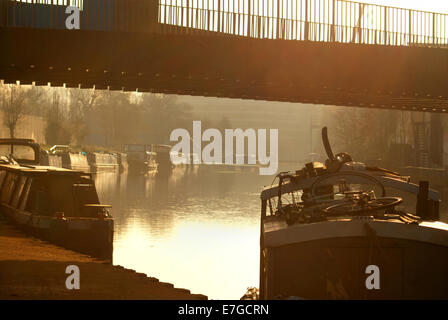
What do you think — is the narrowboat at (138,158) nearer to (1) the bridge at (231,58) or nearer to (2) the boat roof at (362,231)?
(1) the bridge at (231,58)

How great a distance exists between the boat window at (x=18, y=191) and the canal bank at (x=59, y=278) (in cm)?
486

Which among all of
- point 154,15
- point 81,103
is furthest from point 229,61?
point 81,103

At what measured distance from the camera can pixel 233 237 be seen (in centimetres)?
3975

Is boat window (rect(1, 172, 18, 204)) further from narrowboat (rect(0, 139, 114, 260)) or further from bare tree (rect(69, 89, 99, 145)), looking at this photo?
bare tree (rect(69, 89, 99, 145))

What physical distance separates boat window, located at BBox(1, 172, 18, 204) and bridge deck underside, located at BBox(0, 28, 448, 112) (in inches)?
144

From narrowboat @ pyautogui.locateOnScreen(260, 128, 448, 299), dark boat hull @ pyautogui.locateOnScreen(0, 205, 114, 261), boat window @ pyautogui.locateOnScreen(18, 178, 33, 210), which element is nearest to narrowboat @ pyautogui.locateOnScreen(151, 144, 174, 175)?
boat window @ pyautogui.locateOnScreen(18, 178, 33, 210)

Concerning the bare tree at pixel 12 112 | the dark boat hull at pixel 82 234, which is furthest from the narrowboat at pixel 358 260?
the bare tree at pixel 12 112

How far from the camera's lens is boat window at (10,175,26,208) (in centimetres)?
2995

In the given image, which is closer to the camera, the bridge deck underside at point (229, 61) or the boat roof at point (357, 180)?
the boat roof at point (357, 180)

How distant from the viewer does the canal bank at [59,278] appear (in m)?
15.3

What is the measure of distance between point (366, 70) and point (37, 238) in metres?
11.6

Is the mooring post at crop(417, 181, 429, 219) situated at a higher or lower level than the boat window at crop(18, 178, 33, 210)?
higher

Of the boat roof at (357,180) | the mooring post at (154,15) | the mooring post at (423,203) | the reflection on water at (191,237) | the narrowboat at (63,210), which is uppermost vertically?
the mooring post at (154,15)
